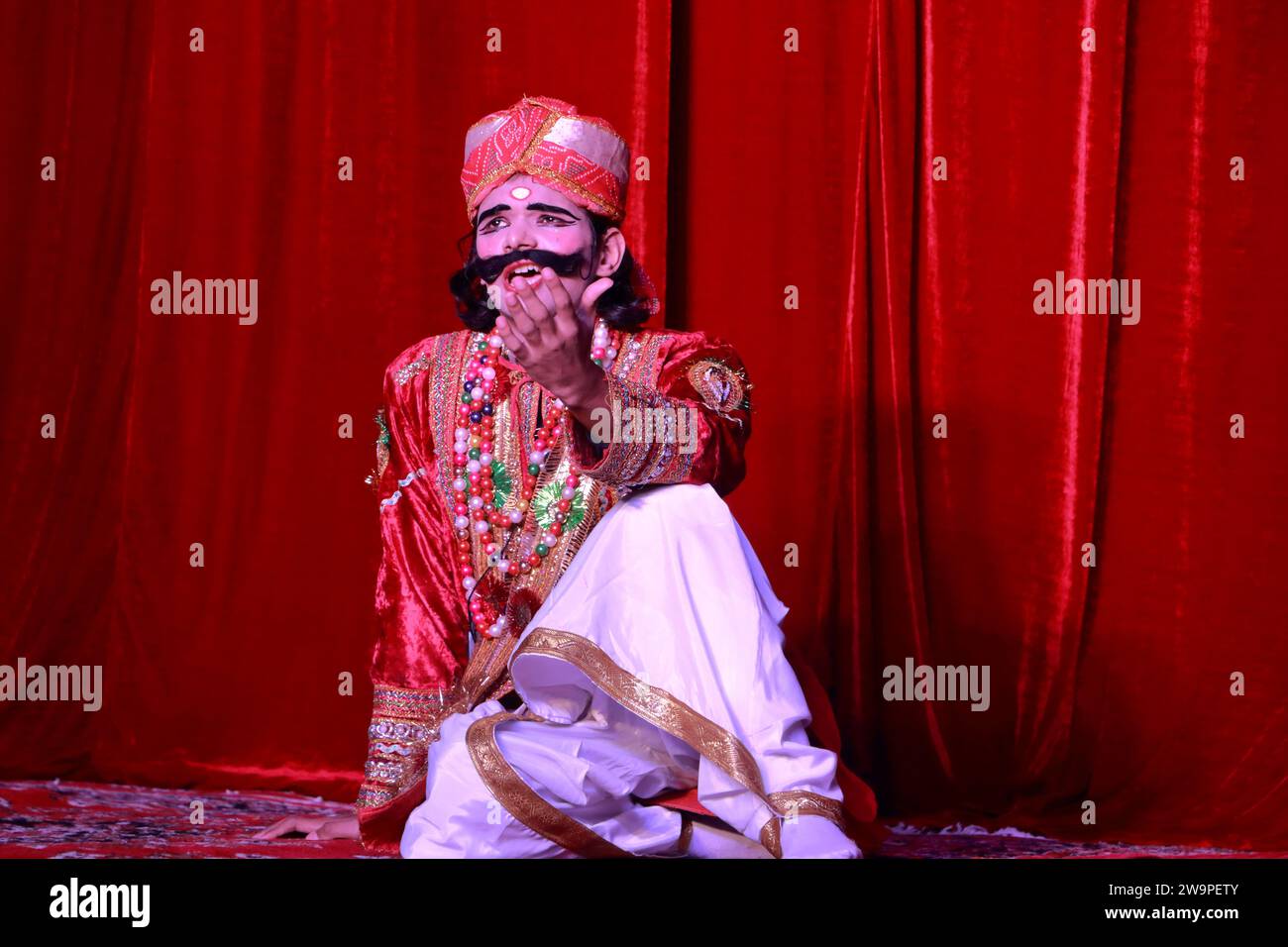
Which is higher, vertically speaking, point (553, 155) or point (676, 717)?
point (553, 155)

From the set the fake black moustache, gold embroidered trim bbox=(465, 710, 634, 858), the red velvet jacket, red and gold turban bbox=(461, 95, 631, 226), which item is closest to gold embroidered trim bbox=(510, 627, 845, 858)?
gold embroidered trim bbox=(465, 710, 634, 858)

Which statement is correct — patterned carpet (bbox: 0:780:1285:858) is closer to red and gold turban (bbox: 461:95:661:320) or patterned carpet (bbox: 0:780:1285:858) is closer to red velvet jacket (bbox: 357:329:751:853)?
red velvet jacket (bbox: 357:329:751:853)

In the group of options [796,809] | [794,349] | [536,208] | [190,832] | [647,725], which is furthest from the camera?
[794,349]

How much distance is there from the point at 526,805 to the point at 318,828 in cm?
77

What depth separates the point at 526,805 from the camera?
170cm

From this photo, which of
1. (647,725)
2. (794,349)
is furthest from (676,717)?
(794,349)

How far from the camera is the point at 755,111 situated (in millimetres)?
3150

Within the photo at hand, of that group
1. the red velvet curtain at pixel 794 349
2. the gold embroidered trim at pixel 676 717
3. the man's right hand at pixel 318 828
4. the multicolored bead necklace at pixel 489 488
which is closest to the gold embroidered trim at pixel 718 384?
the multicolored bead necklace at pixel 489 488

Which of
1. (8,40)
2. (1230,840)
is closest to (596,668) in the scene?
(1230,840)

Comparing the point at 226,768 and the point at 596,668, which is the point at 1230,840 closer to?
the point at 596,668

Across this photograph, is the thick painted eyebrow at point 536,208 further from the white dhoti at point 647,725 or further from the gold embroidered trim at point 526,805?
the gold embroidered trim at point 526,805

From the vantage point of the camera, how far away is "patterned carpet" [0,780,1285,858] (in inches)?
91.0

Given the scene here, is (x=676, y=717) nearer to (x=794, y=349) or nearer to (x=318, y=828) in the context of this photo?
(x=318, y=828)
